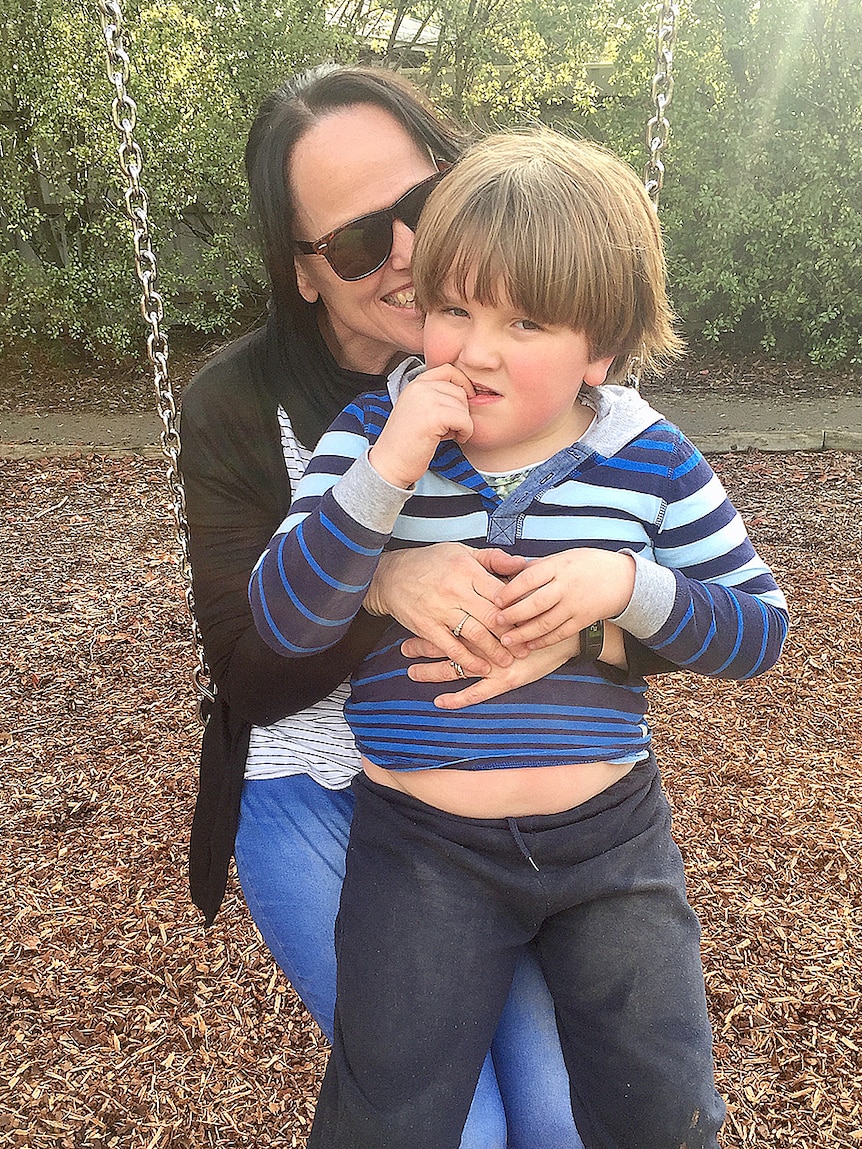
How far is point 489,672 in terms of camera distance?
1.48m

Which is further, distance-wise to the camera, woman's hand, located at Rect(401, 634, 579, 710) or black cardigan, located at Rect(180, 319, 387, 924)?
black cardigan, located at Rect(180, 319, 387, 924)

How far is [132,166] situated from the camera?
1.79 m

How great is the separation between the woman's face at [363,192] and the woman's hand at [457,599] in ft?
1.52

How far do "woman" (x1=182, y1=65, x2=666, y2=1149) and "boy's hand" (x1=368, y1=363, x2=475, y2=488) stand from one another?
250 millimetres

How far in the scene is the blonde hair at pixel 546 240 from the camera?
1405 millimetres

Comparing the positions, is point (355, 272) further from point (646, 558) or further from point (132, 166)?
point (646, 558)

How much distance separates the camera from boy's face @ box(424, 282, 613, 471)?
143 centimetres

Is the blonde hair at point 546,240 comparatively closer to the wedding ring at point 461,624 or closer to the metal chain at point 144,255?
the wedding ring at point 461,624

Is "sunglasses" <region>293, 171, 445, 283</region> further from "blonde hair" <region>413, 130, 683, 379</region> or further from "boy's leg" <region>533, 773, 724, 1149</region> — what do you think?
"boy's leg" <region>533, 773, 724, 1149</region>

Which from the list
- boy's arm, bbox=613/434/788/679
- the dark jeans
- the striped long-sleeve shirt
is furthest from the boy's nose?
the dark jeans

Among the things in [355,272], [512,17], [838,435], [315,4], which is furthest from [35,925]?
[512,17]

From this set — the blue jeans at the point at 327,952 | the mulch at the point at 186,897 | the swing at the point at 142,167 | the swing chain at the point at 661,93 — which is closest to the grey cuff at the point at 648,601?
the swing at the point at 142,167

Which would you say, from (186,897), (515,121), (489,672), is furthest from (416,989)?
(515,121)

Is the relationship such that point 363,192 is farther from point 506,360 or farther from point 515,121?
point 515,121
